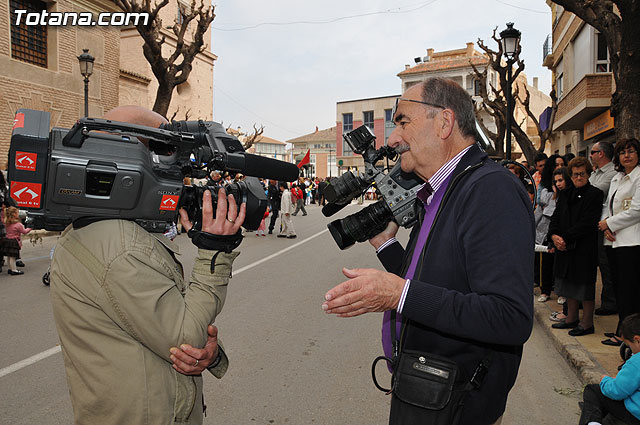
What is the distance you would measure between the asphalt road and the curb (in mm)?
90

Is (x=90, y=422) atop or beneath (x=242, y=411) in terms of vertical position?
atop

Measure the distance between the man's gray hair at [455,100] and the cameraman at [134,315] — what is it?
35.7 inches

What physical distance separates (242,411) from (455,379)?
2.39 m

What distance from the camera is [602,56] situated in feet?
52.1

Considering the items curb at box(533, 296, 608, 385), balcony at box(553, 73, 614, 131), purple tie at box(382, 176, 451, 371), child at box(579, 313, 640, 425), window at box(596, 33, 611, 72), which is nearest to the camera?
purple tie at box(382, 176, 451, 371)

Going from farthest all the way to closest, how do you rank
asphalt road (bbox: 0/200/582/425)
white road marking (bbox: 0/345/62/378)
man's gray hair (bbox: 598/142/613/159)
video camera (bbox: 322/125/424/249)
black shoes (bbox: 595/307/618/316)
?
man's gray hair (bbox: 598/142/613/159)
black shoes (bbox: 595/307/618/316)
white road marking (bbox: 0/345/62/378)
asphalt road (bbox: 0/200/582/425)
video camera (bbox: 322/125/424/249)

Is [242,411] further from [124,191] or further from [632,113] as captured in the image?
[632,113]

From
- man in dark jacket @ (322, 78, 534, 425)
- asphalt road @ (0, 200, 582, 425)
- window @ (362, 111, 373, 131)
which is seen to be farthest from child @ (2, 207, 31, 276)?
window @ (362, 111, 373, 131)

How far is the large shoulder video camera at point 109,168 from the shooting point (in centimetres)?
131

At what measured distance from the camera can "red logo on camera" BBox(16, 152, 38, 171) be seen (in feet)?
4.22

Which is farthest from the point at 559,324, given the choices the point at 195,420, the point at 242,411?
the point at 195,420

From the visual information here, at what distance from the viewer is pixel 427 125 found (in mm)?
A: 1872

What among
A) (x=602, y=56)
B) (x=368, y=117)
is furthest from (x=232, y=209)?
(x=368, y=117)

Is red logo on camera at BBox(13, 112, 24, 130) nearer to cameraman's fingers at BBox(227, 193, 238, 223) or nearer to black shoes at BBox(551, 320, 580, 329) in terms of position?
cameraman's fingers at BBox(227, 193, 238, 223)
